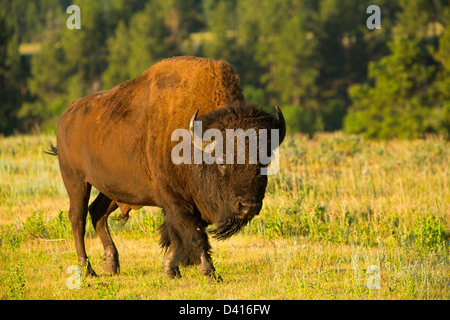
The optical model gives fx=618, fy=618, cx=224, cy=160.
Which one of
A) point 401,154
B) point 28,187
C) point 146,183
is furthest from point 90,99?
point 401,154

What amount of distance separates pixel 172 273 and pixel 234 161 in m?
2.04

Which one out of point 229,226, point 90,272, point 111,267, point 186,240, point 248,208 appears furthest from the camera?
point 111,267

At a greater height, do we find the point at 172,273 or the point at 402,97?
the point at 402,97

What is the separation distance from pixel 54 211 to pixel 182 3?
6054 cm

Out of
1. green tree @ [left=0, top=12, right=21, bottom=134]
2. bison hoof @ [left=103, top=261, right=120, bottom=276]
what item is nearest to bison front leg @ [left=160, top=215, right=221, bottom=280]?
bison hoof @ [left=103, top=261, right=120, bottom=276]

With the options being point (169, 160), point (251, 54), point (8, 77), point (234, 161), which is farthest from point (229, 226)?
point (251, 54)

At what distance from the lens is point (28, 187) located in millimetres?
13195

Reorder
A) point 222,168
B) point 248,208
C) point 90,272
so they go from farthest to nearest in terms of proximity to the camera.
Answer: point 90,272, point 222,168, point 248,208

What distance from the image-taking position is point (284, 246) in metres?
8.77

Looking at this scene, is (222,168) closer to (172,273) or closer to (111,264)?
(172,273)

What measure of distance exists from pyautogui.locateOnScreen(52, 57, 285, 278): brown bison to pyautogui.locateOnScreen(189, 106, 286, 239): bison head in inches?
0.4

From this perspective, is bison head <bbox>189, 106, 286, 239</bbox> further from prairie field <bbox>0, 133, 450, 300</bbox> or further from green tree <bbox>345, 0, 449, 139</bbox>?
green tree <bbox>345, 0, 449, 139</bbox>

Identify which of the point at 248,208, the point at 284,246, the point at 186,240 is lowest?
the point at 284,246

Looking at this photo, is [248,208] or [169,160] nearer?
[248,208]
